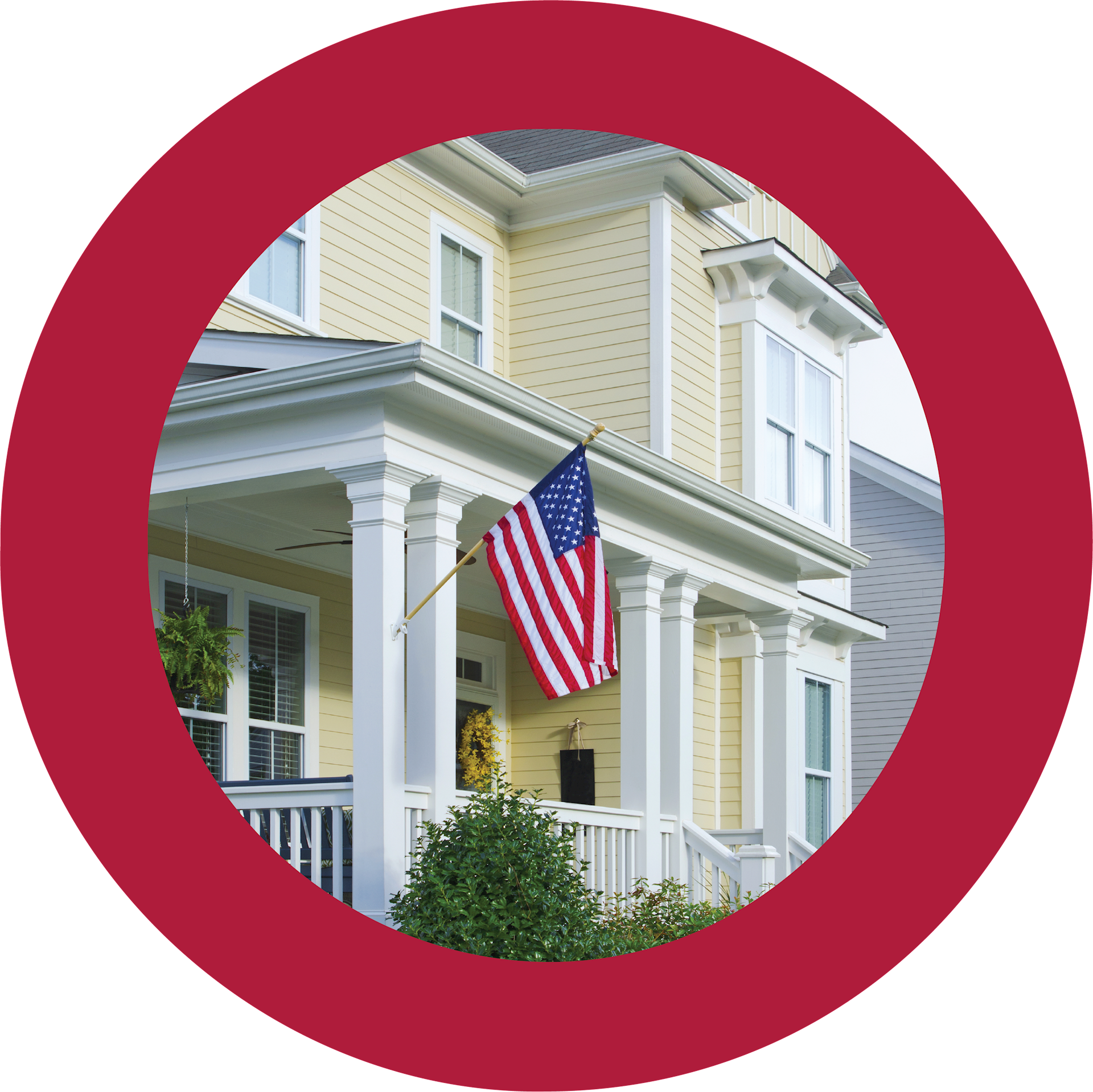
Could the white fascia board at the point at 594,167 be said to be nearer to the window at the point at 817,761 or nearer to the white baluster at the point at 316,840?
the window at the point at 817,761

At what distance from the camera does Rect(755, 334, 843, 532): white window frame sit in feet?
51.0

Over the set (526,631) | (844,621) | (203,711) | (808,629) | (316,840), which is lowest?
(316,840)

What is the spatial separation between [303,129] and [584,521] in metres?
3.03

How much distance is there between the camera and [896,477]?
22109 millimetres

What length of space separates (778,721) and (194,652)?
5976 mm

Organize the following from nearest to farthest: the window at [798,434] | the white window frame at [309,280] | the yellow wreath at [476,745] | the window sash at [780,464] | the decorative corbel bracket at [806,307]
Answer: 1. the white window frame at [309,280]
2. the yellow wreath at [476,745]
3. the window sash at [780,464]
4. the window at [798,434]
5. the decorative corbel bracket at [806,307]

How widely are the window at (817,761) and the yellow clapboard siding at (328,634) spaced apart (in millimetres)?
5878

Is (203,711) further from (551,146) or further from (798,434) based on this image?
(798,434)

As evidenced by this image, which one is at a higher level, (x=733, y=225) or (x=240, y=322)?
(x=733, y=225)

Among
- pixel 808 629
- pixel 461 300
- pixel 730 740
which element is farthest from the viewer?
pixel 808 629

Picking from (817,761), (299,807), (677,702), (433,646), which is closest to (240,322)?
(433,646)

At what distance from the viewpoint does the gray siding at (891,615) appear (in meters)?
21.4

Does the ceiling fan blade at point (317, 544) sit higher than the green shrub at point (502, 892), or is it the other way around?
the ceiling fan blade at point (317, 544)

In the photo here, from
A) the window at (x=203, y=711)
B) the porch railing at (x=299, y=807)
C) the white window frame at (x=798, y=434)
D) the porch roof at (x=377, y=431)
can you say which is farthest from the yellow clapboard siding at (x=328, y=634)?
the white window frame at (x=798, y=434)
